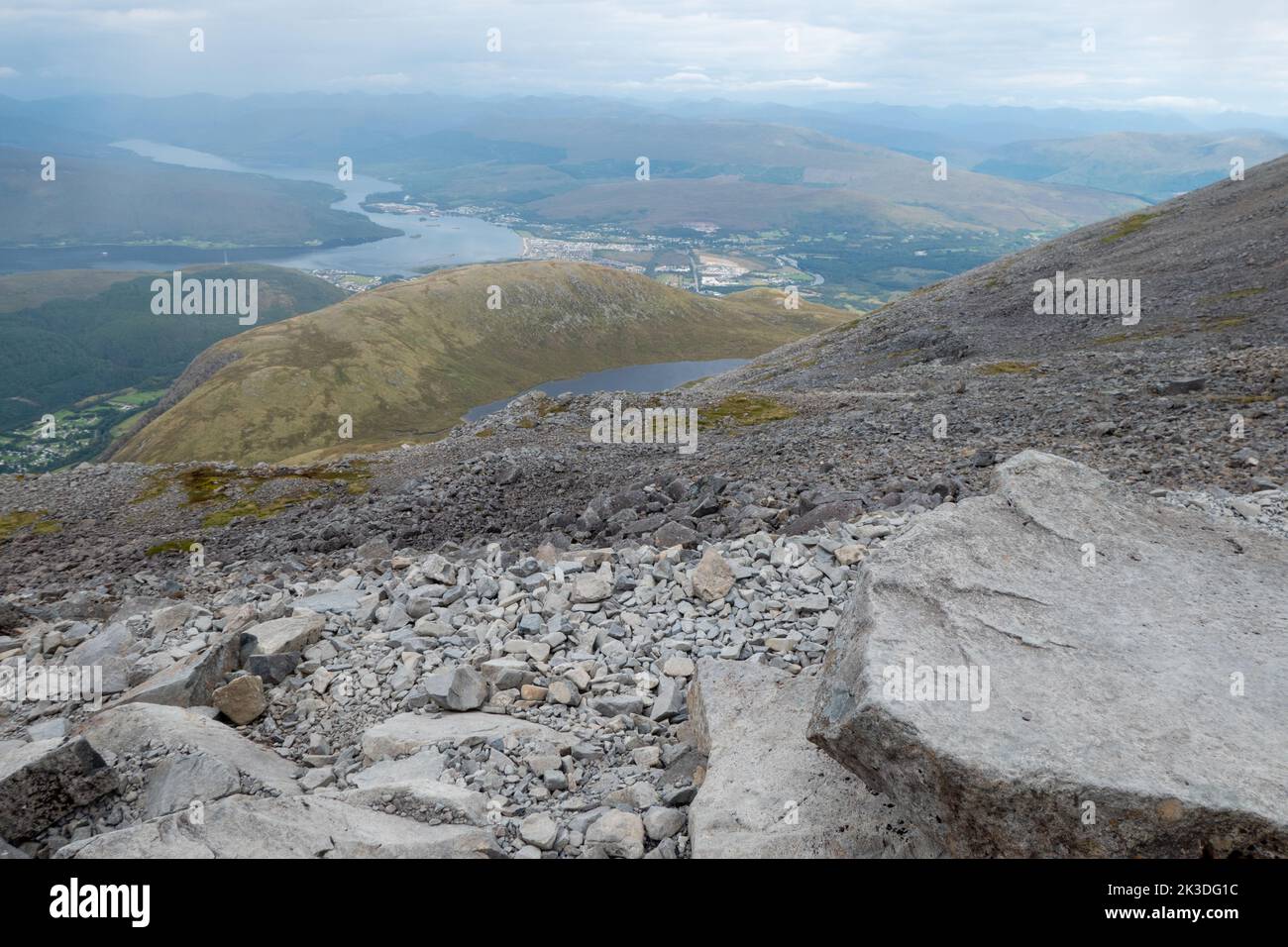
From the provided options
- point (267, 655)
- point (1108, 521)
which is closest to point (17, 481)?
point (267, 655)

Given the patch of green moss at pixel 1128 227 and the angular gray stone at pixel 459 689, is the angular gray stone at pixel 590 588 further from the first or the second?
the patch of green moss at pixel 1128 227

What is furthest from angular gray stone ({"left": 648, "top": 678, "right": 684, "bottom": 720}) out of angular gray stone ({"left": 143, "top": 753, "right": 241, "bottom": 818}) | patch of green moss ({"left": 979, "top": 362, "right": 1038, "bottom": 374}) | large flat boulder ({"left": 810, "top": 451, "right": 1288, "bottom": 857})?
patch of green moss ({"left": 979, "top": 362, "right": 1038, "bottom": 374})

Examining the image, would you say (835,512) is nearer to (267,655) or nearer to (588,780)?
(588,780)

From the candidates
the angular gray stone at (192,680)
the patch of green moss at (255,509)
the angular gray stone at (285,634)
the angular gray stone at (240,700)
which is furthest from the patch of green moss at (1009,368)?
the angular gray stone at (240,700)
